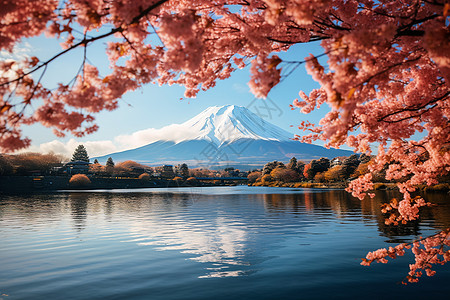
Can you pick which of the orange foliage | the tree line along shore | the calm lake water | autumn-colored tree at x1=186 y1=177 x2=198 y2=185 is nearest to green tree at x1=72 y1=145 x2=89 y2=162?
the tree line along shore

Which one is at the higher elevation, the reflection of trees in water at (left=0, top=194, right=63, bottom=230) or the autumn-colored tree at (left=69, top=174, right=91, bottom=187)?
the autumn-colored tree at (left=69, top=174, right=91, bottom=187)

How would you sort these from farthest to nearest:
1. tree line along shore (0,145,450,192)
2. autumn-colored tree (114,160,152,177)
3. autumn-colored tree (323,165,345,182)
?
autumn-colored tree (114,160,152,177) < autumn-colored tree (323,165,345,182) < tree line along shore (0,145,450,192)

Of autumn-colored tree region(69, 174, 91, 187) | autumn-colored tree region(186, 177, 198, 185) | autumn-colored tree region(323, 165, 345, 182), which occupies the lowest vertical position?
autumn-colored tree region(186, 177, 198, 185)

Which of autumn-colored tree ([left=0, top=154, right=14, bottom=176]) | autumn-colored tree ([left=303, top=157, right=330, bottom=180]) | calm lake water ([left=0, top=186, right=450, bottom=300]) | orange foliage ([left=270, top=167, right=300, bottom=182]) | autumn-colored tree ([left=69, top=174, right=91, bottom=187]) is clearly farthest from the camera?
orange foliage ([left=270, top=167, right=300, bottom=182])

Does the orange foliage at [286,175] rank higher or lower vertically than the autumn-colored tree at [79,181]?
lower

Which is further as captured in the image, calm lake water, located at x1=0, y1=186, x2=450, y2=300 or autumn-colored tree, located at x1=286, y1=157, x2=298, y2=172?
autumn-colored tree, located at x1=286, y1=157, x2=298, y2=172

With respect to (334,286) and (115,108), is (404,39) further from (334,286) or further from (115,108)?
(334,286)

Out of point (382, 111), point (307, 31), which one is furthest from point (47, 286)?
point (382, 111)

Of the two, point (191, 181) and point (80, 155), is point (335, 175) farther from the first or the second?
point (80, 155)

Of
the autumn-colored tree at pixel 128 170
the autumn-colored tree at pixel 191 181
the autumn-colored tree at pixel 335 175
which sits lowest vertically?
the autumn-colored tree at pixel 191 181

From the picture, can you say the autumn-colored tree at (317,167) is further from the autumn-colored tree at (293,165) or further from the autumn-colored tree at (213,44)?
the autumn-colored tree at (213,44)

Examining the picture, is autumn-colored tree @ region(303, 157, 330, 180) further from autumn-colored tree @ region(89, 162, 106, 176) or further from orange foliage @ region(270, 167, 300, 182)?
autumn-colored tree @ region(89, 162, 106, 176)

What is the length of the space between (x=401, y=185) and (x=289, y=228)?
787 cm

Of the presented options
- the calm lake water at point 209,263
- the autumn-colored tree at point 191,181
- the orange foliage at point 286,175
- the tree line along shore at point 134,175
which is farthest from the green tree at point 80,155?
the calm lake water at point 209,263
